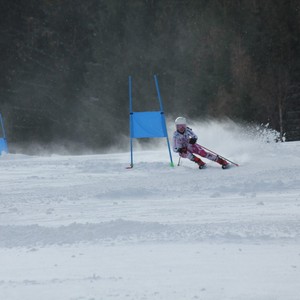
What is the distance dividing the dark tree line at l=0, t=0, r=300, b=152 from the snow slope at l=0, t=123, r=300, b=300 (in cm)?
2178

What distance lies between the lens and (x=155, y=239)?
4168mm

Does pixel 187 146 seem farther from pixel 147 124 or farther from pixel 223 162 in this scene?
pixel 147 124

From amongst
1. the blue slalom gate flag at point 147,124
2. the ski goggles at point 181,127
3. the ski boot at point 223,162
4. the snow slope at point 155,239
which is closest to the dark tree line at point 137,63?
the blue slalom gate flag at point 147,124

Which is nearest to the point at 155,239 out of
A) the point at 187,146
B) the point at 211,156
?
the point at 211,156

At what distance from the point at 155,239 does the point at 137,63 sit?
104 feet

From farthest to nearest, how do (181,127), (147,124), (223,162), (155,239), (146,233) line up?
1. (147,124)
2. (181,127)
3. (223,162)
4. (146,233)
5. (155,239)

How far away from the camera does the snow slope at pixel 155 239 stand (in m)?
3.01

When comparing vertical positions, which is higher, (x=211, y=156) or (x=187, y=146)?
(x=187, y=146)

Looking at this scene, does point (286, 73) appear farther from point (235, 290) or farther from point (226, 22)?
point (235, 290)

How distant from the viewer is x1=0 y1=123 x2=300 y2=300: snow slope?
3006 mm

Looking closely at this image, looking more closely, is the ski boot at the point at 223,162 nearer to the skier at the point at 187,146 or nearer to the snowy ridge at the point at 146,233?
the skier at the point at 187,146

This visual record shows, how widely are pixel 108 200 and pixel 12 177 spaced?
4.12m

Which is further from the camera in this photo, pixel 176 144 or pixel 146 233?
pixel 176 144

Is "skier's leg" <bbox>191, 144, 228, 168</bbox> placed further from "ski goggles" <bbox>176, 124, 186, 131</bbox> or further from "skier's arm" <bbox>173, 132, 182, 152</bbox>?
"ski goggles" <bbox>176, 124, 186, 131</bbox>
